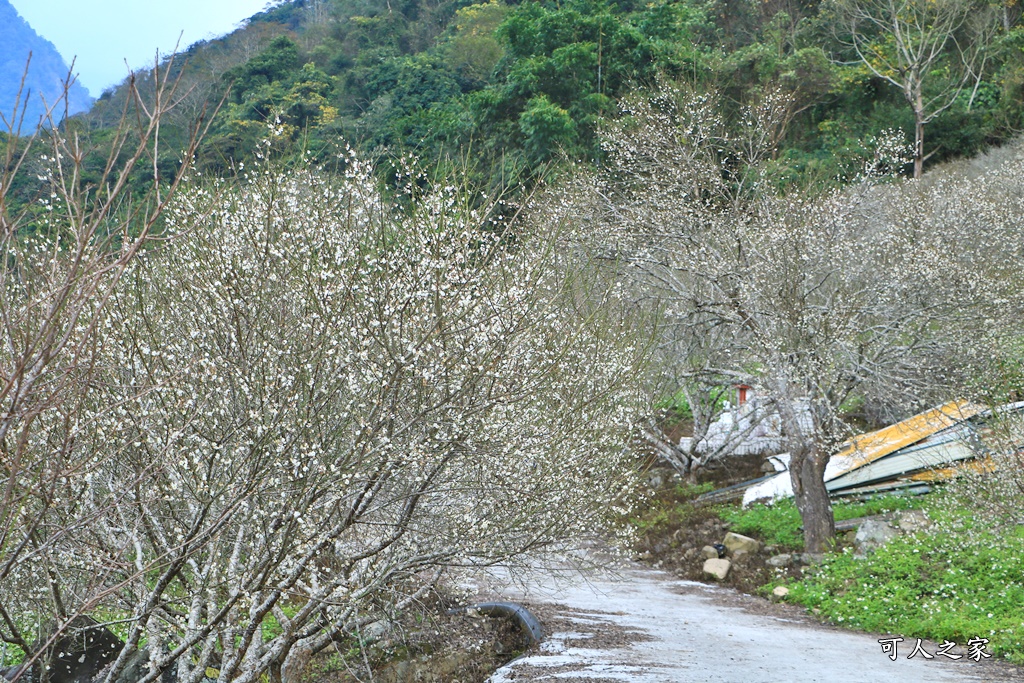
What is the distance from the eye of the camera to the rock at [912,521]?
11.8m

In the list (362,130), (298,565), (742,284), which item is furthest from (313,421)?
(362,130)

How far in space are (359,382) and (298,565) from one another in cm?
110

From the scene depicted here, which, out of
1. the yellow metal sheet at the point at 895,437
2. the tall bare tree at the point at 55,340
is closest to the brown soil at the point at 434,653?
the tall bare tree at the point at 55,340

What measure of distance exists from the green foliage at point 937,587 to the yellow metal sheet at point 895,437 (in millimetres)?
1717

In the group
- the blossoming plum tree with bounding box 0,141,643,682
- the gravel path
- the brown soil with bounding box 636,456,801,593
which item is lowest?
the brown soil with bounding box 636,456,801,593

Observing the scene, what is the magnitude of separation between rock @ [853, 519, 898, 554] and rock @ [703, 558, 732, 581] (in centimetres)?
202

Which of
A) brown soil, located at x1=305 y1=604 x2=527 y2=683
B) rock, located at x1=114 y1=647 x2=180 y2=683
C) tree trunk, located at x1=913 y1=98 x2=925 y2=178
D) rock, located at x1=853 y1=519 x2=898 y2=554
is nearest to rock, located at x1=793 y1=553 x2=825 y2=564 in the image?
rock, located at x1=853 y1=519 x2=898 y2=554

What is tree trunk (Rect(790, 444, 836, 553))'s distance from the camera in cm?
1259

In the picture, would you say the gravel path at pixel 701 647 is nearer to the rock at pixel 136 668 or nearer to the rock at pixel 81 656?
the rock at pixel 136 668

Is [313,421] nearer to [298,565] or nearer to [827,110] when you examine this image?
[298,565]

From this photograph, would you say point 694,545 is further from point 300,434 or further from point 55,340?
point 55,340

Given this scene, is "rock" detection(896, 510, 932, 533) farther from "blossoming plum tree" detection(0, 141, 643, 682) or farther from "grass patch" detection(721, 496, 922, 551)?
"blossoming plum tree" detection(0, 141, 643, 682)

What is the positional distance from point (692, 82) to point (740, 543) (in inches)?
500

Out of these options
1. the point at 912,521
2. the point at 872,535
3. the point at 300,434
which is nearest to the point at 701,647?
the point at 872,535
